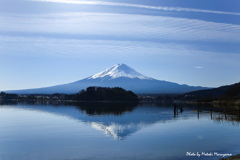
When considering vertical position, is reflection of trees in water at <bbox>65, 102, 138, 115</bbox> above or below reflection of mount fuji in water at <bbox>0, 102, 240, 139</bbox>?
above

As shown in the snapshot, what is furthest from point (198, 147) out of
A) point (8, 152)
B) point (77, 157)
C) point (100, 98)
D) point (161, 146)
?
point (100, 98)

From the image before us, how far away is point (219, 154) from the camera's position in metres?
23.0

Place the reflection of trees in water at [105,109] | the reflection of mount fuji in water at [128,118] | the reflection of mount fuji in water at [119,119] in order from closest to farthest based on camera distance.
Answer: the reflection of mount fuji in water at [119,119]
the reflection of mount fuji in water at [128,118]
the reflection of trees in water at [105,109]

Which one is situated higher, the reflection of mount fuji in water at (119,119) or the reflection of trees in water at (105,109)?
the reflection of trees in water at (105,109)

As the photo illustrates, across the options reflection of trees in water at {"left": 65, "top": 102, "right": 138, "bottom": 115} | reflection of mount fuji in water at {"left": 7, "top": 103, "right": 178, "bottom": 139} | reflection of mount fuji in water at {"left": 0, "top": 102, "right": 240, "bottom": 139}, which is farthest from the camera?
reflection of trees in water at {"left": 65, "top": 102, "right": 138, "bottom": 115}

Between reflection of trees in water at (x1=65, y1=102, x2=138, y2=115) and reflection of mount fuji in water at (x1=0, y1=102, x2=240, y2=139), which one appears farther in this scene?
reflection of trees in water at (x1=65, y1=102, x2=138, y2=115)

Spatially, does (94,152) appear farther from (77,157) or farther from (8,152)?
(8,152)

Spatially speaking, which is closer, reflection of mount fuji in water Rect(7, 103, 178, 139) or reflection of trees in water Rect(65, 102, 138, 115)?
reflection of mount fuji in water Rect(7, 103, 178, 139)

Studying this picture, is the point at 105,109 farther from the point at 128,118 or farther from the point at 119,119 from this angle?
the point at 119,119

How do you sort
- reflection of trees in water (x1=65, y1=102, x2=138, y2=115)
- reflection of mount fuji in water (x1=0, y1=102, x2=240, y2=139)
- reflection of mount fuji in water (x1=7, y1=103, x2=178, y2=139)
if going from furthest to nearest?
reflection of trees in water (x1=65, y1=102, x2=138, y2=115) < reflection of mount fuji in water (x1=0, y1=102, x2=240, y2=139) < reflection of mount fuji in water (x1=7, y1=103, x2=178, y2=139)

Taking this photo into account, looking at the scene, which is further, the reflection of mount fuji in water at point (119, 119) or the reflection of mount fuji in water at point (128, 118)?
the reflection of mount fuji in water at point (128, 118)

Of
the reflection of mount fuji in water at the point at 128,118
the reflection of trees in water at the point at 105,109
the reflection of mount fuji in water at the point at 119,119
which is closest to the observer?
the reflection of mount fuji in water at the point at 119,119

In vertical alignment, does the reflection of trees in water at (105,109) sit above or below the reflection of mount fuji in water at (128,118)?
above

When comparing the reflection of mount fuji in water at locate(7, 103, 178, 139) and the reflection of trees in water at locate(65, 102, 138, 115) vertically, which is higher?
the reflection of trees in water at locate(65, 102, 138, 115)
